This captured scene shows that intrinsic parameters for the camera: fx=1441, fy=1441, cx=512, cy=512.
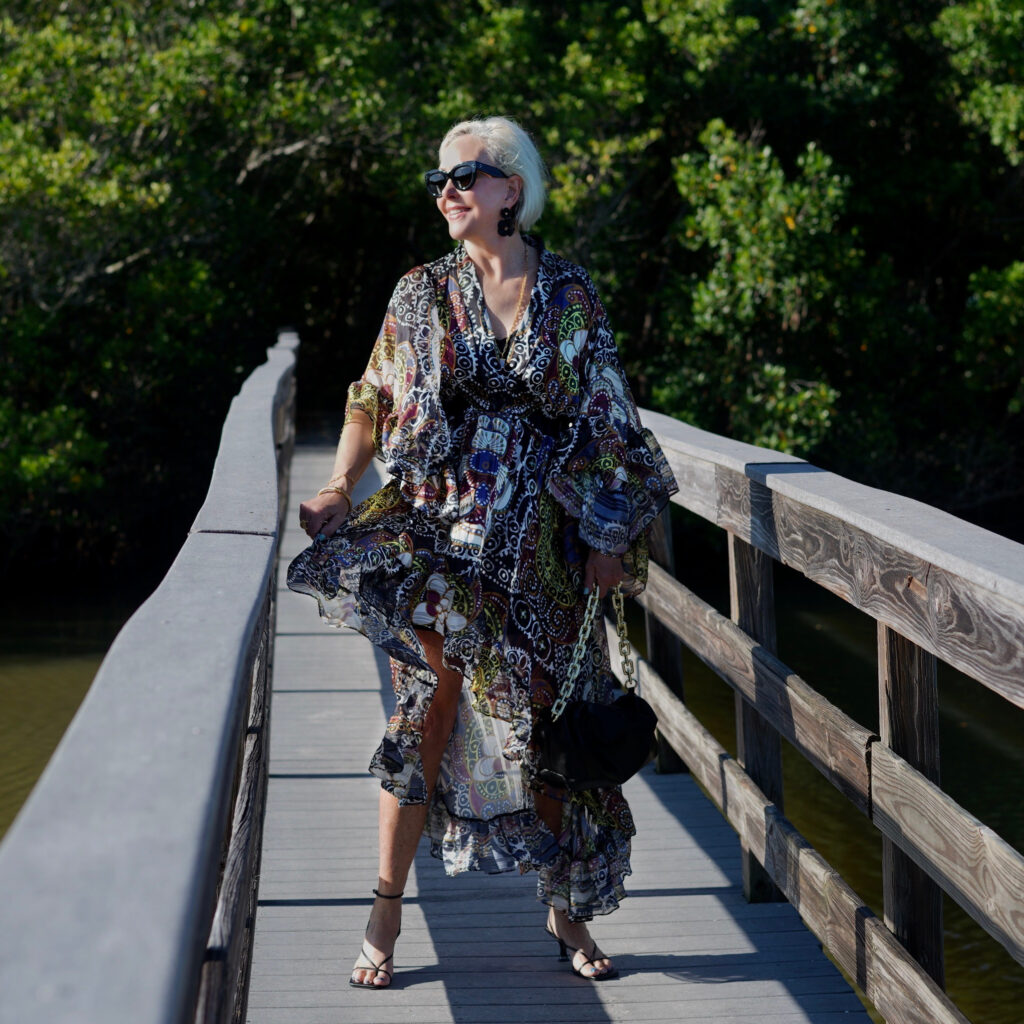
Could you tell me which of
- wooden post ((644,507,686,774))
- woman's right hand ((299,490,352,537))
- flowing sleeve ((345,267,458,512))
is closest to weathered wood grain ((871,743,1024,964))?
flowing sleeve ((345,267,458,512))

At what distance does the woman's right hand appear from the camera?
94.5 inches

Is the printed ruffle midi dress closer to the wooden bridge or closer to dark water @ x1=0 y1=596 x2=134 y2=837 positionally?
the wooden bridge

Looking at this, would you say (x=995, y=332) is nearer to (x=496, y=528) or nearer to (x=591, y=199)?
(x=591, y=199)

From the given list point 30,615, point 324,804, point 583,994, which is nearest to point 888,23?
point 30,615

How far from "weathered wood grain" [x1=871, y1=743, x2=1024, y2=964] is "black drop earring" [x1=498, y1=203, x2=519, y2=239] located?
106 cm

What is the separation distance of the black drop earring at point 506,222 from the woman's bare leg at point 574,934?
3.24 feet

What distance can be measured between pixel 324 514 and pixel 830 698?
22.4 feet

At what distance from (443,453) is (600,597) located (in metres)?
0.36

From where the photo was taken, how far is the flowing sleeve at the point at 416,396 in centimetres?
240

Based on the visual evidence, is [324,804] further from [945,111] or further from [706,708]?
[945,111]

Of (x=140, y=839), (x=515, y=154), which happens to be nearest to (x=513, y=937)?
(x=515, y=154)

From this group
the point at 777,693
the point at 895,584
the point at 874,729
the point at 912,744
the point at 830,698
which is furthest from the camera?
the point at 830,698

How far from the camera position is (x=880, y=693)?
2203 millimetres

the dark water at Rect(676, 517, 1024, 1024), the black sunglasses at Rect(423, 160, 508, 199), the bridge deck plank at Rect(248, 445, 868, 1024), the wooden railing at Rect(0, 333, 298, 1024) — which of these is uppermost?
the black sunglasses at Rect(423, 160, 508, 199)
